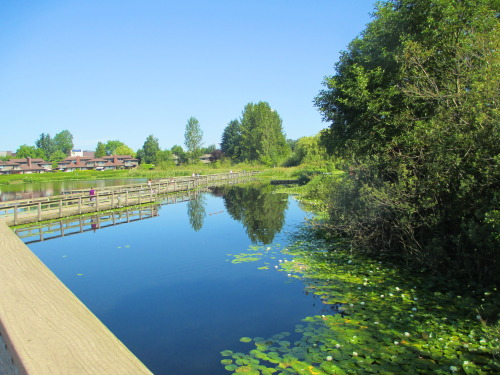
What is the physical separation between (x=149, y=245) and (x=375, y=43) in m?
13.7

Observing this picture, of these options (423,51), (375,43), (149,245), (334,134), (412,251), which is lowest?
(149,245)

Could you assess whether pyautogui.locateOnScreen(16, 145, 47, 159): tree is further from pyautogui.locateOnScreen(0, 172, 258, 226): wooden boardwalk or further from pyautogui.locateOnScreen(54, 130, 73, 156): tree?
pyautogui.locateOnScreen(0, 172, 258, 226): wooden boardwalk

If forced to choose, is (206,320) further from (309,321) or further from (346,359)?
(346,359)

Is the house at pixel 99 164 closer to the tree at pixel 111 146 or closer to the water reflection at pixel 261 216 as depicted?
the tree at pixel 111 146

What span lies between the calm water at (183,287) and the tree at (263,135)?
6184 cm

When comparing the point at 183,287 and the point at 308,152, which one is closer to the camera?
the point at 183,287

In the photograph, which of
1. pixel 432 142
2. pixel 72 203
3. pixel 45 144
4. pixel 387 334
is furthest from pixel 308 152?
pixel 45 144

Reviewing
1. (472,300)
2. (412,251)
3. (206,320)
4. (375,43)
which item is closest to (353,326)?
(472,300)

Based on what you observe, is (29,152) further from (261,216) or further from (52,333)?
(52,333)

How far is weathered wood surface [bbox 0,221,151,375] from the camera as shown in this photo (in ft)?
4.15

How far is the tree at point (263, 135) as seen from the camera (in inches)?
3155

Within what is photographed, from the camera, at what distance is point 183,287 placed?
32.6ft

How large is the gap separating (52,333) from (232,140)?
10254cm

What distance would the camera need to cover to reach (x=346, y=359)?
5492mm
